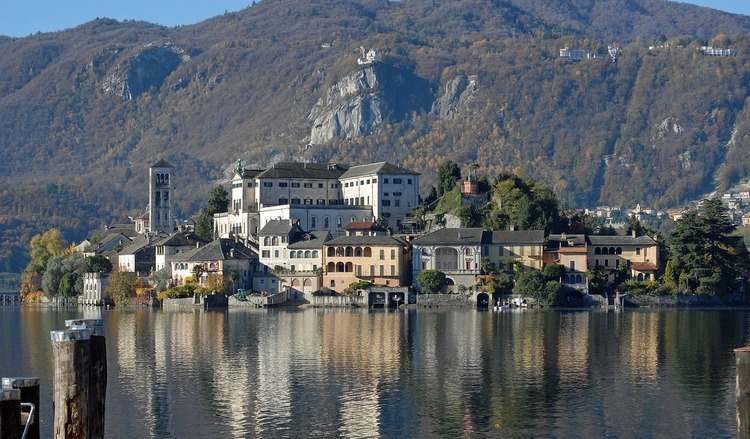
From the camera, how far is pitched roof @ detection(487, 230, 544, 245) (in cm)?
13550

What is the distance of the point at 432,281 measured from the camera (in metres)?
133

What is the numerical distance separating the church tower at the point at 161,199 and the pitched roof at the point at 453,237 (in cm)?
4913

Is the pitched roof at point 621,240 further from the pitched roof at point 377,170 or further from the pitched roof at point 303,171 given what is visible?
the pitched roof at point 303,171

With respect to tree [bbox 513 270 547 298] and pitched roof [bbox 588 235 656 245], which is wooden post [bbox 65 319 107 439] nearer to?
tree [bbox 513 270 547 298]

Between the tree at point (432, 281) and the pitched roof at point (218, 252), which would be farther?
the pitched roof at point (218, 252)

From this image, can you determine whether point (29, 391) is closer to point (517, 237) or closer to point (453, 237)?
point (453, 237)

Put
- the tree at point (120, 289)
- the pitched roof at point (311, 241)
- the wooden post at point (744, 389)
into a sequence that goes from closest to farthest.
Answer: the wooden post at point (744, 389) < the pitched roof at point (311, 241) < the tree at point (120, 289)

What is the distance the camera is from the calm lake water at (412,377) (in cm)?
5262

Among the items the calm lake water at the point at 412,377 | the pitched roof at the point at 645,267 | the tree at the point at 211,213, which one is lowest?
the calm lake water at the point at 412,377

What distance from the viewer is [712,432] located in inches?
2002

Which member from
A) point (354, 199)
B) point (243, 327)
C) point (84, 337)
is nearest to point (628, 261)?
point (354, 199)

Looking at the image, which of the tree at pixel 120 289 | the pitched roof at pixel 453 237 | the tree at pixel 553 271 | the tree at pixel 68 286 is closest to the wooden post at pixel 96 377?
the tree at pixel 553 271

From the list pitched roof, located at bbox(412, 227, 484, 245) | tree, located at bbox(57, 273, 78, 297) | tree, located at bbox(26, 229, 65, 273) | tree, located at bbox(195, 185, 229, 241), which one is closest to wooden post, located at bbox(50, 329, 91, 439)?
pitched roof, located at bbox(412, 227, 484, 245)

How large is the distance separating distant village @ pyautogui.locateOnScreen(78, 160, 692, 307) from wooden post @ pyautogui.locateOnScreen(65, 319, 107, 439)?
9708cm
